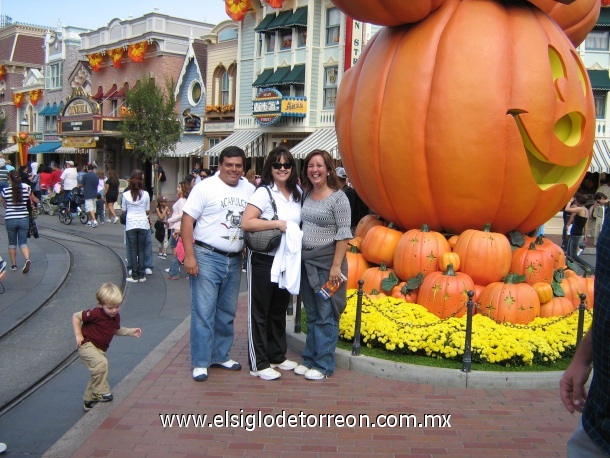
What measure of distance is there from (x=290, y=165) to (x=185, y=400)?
1.91 m

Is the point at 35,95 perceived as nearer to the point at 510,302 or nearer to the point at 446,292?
the point at 446,292

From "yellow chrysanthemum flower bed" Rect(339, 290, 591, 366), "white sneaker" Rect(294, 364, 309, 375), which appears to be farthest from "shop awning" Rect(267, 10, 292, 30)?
"white sneaker" Rect(294, 364, 309, 375)

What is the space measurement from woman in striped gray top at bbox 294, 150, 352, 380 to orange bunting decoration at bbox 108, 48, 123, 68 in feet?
105

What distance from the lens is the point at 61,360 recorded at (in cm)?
597

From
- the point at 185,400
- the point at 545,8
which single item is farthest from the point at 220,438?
the point at 545,8

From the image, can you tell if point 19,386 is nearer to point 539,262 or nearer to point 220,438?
point 220,438

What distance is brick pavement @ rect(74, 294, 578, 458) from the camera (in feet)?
12.7

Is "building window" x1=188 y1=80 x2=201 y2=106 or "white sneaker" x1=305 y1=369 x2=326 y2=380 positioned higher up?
"building window" x1=188 y1=80 x2=201 y2=106

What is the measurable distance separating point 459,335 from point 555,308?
1356 millimetres

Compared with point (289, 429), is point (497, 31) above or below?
above

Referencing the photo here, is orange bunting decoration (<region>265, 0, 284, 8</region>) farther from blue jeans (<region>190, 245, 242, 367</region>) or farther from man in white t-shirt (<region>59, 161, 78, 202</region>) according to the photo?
blue jeans (<region>190, 245, 242, 367</region>)

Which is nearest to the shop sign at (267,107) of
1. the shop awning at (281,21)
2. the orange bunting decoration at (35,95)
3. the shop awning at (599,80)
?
the shop awning at (281,21)

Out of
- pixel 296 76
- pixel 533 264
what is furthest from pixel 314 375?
pixel 296 76

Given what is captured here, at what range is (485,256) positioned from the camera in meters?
6.00
